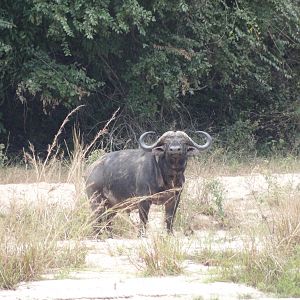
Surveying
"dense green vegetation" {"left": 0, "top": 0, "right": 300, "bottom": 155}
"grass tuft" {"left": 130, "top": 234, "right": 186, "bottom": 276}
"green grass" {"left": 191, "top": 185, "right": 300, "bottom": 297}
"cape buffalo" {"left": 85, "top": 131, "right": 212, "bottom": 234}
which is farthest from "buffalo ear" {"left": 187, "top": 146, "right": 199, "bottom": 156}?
"dense green vegetation" {"left": 0, "top": 0, "right": 300, "bottom": 155}

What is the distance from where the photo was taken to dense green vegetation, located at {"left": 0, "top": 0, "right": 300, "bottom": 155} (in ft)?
59.6

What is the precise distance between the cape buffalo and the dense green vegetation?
524 cm

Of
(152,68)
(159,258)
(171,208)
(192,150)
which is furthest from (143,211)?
(152,68)

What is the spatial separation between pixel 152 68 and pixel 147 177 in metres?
7.13

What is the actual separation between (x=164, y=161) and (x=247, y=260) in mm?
3415

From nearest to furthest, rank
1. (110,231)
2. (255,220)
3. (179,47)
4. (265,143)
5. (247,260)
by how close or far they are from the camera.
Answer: (247,260) < (255,220) < (110,231) < (179,47) < (265,143)

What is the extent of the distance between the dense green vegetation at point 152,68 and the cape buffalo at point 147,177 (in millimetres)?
5244

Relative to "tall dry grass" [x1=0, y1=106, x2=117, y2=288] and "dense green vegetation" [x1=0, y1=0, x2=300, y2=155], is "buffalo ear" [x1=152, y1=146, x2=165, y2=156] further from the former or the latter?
"dense green vegetation" [x1=0, y1=0, x2=300, y2=155]

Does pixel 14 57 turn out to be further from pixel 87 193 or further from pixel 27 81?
pixel 87 193

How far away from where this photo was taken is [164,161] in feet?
40.1

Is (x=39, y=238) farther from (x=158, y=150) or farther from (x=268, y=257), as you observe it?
(x=158, y=150)

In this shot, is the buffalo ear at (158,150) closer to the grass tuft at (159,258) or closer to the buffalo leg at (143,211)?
the buffalo leg at (143,211)

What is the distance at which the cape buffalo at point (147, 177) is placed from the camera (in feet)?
39.7

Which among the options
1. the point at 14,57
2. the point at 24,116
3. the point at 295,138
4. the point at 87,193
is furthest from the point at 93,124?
the point at 87,193
